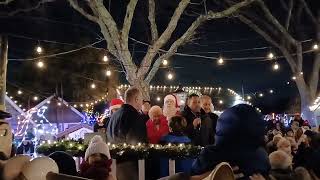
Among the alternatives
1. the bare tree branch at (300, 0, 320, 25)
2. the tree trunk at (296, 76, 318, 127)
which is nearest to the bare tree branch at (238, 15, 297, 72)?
the tree trunk at (296, 76, 318, 127)

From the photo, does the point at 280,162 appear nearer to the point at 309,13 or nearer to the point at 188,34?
the point at 188,34

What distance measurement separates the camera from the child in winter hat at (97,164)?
3105mm

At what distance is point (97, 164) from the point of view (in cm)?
359

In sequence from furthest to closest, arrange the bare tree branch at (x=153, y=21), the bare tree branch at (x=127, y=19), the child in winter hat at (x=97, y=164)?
the bare tree branch at (x=153, y=21), the bare tree branch at (x=127, y=19), the child in winter hat at (x=97, y=164)

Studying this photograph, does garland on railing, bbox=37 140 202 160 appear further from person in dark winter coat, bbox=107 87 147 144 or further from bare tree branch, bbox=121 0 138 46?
bare tree branch, bbox=121 0 138 46

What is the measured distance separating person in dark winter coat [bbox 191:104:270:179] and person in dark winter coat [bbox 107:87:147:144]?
3906 millimetres

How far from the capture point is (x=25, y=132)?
2397cm

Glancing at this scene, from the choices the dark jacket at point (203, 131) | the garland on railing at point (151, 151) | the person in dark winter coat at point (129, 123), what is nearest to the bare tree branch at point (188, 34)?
the dark jacket at point (203, 131)

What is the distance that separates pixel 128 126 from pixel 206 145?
1204mm

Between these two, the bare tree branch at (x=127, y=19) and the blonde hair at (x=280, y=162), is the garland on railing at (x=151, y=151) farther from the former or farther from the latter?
the bare tree branch at (x=127, y=19)

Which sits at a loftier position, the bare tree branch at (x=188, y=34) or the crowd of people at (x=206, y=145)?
the bare tree branch at (x=188, y=34)

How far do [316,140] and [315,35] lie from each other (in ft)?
57.6

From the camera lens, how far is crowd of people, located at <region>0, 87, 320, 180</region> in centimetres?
249

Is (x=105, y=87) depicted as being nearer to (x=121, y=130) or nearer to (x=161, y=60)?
(x=161, y=60)
